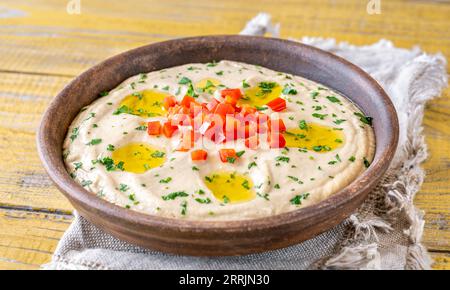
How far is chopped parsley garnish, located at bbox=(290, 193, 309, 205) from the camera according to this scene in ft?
11.2

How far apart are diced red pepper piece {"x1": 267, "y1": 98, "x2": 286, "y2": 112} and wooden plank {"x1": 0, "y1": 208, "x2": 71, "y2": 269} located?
4.79ft

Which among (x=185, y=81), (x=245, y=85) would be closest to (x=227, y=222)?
(x=245, y=85)

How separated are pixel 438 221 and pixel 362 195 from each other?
2.80 feet

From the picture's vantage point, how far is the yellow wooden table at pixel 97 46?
3.97 m

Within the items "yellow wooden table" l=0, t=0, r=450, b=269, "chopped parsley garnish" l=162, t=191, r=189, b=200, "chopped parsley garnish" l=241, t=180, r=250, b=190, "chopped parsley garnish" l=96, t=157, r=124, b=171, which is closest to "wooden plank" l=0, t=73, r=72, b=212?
"yellow wooden table" l=0, t=0, r=450, b=269

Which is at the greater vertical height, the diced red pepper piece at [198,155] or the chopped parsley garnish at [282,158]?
the chopped parsley garnish at [282,158]

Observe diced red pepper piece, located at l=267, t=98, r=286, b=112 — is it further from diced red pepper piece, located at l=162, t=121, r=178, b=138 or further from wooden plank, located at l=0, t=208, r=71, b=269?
wooden plank, located at l=0, t=208, r=71, b=269

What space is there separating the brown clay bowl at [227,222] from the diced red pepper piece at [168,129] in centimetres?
65

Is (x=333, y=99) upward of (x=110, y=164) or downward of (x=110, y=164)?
upward

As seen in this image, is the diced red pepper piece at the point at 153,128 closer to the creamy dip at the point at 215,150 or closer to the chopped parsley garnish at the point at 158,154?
the creamy dip at the point at 215,150

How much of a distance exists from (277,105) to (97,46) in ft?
8.27

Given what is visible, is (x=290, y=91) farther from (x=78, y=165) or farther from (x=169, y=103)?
(x=78, y=165)

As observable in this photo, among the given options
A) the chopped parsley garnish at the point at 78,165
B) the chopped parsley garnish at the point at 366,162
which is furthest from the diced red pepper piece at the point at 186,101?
the chopped parsley garnish at the point at 366,162

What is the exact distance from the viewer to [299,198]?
135 inches
